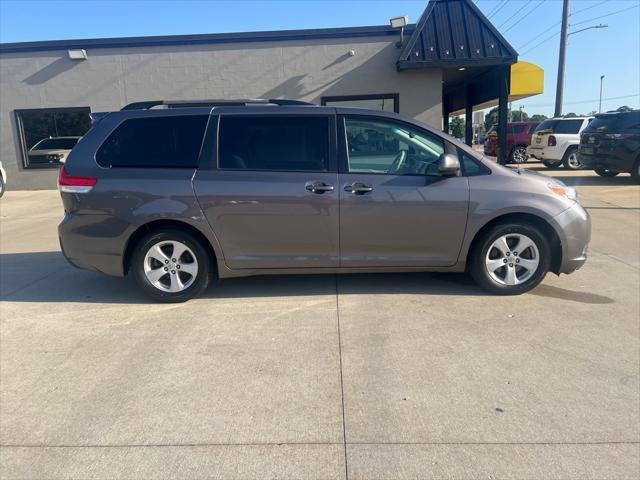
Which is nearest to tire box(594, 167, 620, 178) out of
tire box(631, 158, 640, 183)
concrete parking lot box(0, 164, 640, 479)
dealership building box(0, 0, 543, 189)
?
tire box(631, 158, 640, 183)

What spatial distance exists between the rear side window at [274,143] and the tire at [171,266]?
2.71ft

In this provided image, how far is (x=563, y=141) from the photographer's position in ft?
58.2

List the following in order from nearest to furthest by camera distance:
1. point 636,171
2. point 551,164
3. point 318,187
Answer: point 318,187
point 636,171
point 551,164

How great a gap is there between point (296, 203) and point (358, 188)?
1.94 ft

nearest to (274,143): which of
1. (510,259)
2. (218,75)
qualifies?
(510,259)

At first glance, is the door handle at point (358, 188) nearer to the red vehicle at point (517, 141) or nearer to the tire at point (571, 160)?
the tire at point (571, 160)

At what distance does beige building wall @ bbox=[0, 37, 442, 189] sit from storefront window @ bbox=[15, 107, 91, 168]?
235mm

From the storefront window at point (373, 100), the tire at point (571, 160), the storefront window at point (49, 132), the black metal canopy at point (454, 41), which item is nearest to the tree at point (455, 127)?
the tire at point (571, 160)

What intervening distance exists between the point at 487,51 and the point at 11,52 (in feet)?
41.3

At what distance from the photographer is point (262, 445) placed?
2.79 meters

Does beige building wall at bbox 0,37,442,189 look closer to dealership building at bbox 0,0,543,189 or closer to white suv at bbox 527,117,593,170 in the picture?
dealership building at bbox 0,0,543,189

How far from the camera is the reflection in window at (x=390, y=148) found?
4879 mm

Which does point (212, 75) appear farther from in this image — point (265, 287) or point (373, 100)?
point (265, 287)

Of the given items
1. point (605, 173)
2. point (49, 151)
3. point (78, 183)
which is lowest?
point (605, 173)
